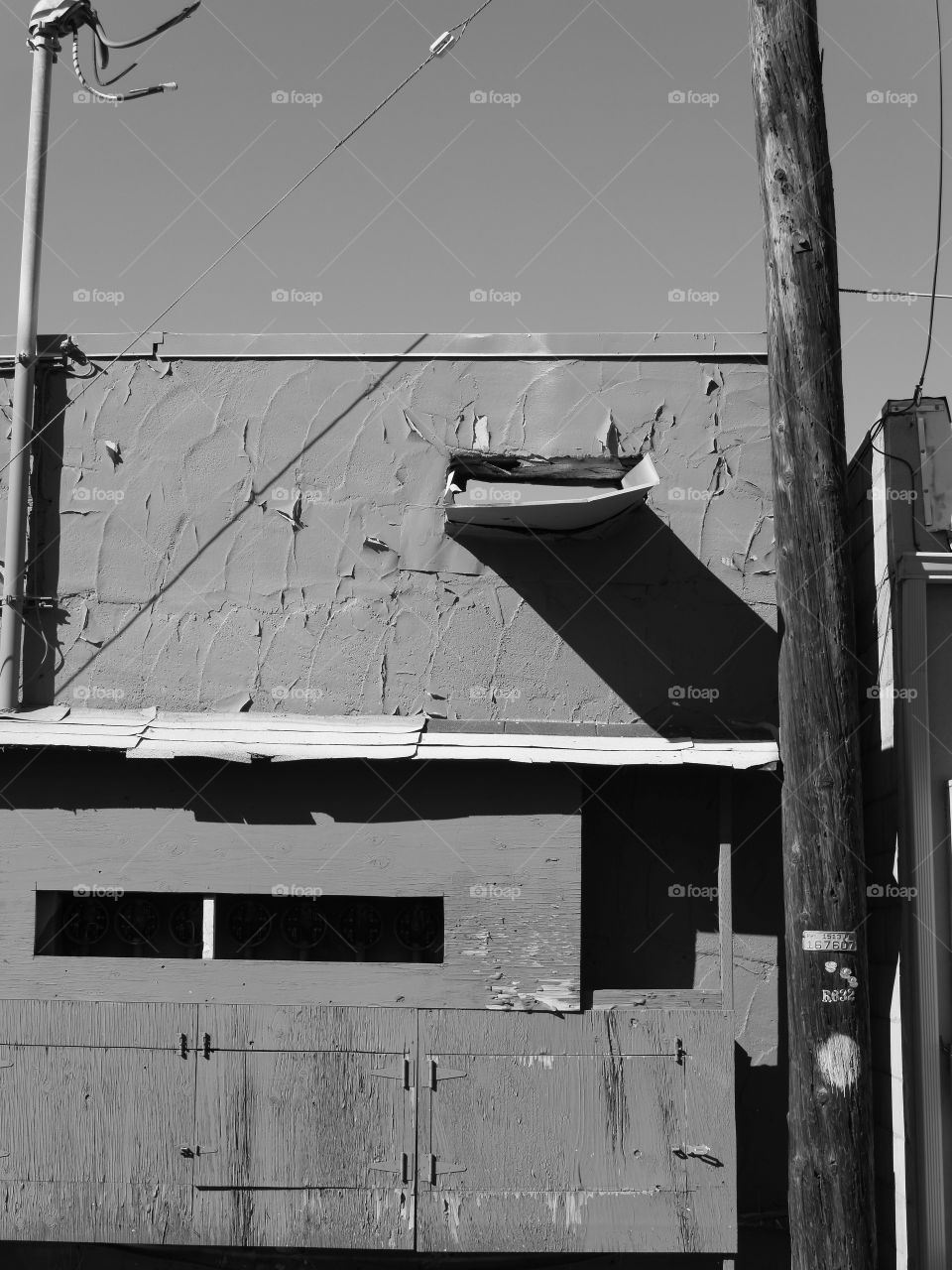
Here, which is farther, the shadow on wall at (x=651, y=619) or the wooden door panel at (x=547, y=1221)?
the shadow on wall at (x=651, y=619)

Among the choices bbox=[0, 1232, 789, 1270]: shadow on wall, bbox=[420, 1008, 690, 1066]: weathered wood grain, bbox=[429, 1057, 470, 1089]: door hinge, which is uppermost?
bbox=[420, 1008, 690, 1066]: weathered wood grain

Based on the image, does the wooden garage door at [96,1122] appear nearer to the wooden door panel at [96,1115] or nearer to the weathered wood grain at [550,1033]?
the wooden door panel at [96,1115]

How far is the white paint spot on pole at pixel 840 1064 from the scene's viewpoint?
588cm

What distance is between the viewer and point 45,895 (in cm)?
732

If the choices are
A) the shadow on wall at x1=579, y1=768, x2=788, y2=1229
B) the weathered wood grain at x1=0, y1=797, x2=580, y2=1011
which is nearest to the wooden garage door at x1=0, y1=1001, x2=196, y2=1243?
the weathered wood grain at x1=0, y1=797, x2=580, y2=1011

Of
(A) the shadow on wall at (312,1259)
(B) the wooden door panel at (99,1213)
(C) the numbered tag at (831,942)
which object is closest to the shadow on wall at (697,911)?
(A) the shadow on wall at (312,1259)

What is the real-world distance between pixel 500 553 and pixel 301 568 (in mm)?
1234

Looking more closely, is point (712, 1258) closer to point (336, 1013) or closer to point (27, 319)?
point (336, 1013)

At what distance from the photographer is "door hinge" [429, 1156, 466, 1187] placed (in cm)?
662

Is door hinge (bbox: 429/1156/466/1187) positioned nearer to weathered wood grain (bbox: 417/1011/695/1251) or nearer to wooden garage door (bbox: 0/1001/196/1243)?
weathered wood grain (bbox: 417/1011/695/1251)

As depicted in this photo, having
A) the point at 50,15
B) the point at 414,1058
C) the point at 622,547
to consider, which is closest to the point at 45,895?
the point at 414,1058

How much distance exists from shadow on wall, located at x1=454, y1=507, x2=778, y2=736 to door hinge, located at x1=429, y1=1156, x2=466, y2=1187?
8.82 ft

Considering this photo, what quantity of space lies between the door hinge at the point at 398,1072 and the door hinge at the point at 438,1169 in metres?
0.40

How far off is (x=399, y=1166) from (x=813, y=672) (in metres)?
3.26
